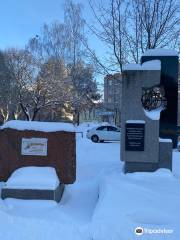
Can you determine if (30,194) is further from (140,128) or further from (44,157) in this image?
(140,128)

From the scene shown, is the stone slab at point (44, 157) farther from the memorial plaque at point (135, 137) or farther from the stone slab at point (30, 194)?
the memorial plaque at point (135, 137)

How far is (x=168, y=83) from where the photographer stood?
462 inches

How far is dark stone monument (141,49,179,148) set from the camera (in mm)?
10902

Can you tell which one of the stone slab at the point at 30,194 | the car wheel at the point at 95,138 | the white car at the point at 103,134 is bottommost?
the car wheel at the point at 95,138

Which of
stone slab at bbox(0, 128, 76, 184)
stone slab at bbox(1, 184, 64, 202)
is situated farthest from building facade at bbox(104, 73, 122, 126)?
stone slab at bbox(1, 184, 64, 202)

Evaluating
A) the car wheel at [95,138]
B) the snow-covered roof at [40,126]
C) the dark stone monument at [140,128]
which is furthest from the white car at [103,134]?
the snow-covered roof at [40,126]

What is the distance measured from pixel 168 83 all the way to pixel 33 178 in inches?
235

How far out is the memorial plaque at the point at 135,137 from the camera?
8758 mm

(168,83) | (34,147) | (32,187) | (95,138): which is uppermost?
Answer: (168,83)

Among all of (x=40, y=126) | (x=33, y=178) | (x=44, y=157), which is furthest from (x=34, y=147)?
(x=33, y=178)

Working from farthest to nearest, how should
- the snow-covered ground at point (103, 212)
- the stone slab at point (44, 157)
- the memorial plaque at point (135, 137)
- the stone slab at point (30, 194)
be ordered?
the memorial plaque at point (135, 137)
the stone slab at point (44, 157)
the stone slab at point (30, 194)
the snow-covered ground at point (103, 212)

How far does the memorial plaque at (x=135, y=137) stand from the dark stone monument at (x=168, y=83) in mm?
2333

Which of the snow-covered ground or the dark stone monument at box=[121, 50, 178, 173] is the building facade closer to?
the dark stone monument at box=[121, 50, 178, 173]

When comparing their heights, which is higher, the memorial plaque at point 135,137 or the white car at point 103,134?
the memorial plaque at point 135,137
